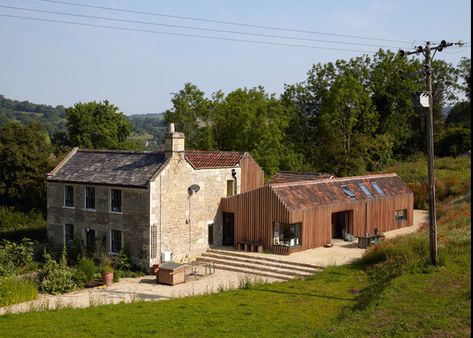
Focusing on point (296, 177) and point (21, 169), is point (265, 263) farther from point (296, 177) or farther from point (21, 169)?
point (21, 169)

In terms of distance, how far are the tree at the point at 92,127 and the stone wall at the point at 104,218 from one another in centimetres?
3077

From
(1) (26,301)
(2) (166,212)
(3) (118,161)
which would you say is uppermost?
(3) (118,161)

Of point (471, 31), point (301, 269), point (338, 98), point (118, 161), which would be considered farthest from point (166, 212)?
point (338, 98)

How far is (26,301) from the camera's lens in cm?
2359

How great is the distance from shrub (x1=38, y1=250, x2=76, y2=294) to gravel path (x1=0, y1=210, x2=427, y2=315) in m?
0.51

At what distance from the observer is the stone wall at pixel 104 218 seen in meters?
29.1

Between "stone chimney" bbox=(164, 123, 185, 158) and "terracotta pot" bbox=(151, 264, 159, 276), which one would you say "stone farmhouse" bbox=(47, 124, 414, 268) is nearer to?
"stone chimney" bbox=(164, 123, 185, 158)

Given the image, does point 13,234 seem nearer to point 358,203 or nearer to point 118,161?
point 118,161

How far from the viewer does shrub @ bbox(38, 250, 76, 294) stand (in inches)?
993

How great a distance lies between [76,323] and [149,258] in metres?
10.3

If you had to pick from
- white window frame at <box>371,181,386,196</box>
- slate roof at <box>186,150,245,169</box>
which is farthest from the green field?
white window frame at <box>371,181,386,196</box>

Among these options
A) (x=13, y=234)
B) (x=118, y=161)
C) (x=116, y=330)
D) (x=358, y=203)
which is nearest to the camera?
(x=116, y=330)

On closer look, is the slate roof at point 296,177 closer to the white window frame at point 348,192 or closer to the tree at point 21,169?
the white window frame at point 348,192


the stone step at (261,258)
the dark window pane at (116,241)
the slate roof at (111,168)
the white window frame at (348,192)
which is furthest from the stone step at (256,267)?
the white window frame at (348,192)
